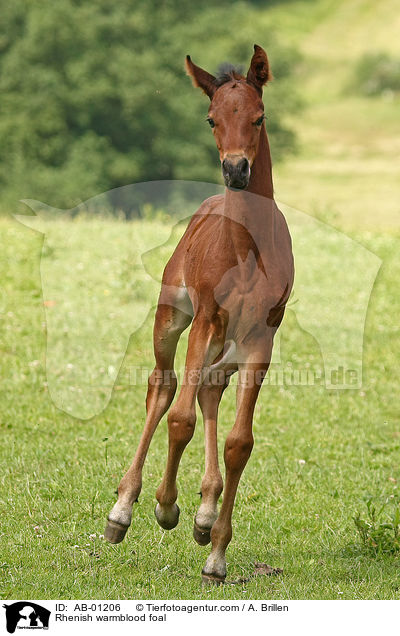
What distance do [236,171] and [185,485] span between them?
3.95 metres

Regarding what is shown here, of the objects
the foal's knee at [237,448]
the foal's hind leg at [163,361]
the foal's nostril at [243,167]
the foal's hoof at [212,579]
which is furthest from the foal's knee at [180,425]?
the foal's nostril at [243,167]

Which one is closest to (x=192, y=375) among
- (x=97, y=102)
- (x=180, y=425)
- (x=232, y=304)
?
(x=180, y=425)

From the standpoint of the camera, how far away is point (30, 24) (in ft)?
118

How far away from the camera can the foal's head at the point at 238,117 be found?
466 cm

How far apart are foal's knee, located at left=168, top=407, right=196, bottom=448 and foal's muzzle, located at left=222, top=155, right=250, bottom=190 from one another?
4.56ft

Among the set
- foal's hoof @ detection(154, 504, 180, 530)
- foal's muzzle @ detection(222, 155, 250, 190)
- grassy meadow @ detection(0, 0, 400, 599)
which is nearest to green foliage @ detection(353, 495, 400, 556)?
grassy meadow @ detection(0, 0, 400, 599)

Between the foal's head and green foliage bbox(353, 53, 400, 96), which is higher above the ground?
green foliage bbox(353, 53, 400, 96)

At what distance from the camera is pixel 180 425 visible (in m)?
5.26

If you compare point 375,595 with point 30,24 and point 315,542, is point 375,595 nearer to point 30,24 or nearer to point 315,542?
point 315,542

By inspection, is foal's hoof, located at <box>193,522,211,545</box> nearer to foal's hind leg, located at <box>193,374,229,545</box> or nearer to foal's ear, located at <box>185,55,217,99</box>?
foal's hind leg, located at <box>193,374,229,545</box>

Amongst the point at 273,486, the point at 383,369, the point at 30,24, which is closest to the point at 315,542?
the point at 273,486

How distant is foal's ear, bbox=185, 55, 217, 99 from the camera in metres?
5.18

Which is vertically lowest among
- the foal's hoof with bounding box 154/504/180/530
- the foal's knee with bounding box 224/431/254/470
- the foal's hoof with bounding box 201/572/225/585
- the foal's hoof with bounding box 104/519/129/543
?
the foal's hoof with bounding box 201/572/225/585

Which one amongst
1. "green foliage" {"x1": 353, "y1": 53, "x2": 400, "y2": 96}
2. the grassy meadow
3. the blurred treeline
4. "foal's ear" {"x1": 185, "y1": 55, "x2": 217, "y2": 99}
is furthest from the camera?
"green foliage" {"x1": 353, "y1": 53, "x2": 400, "y2": 96}
